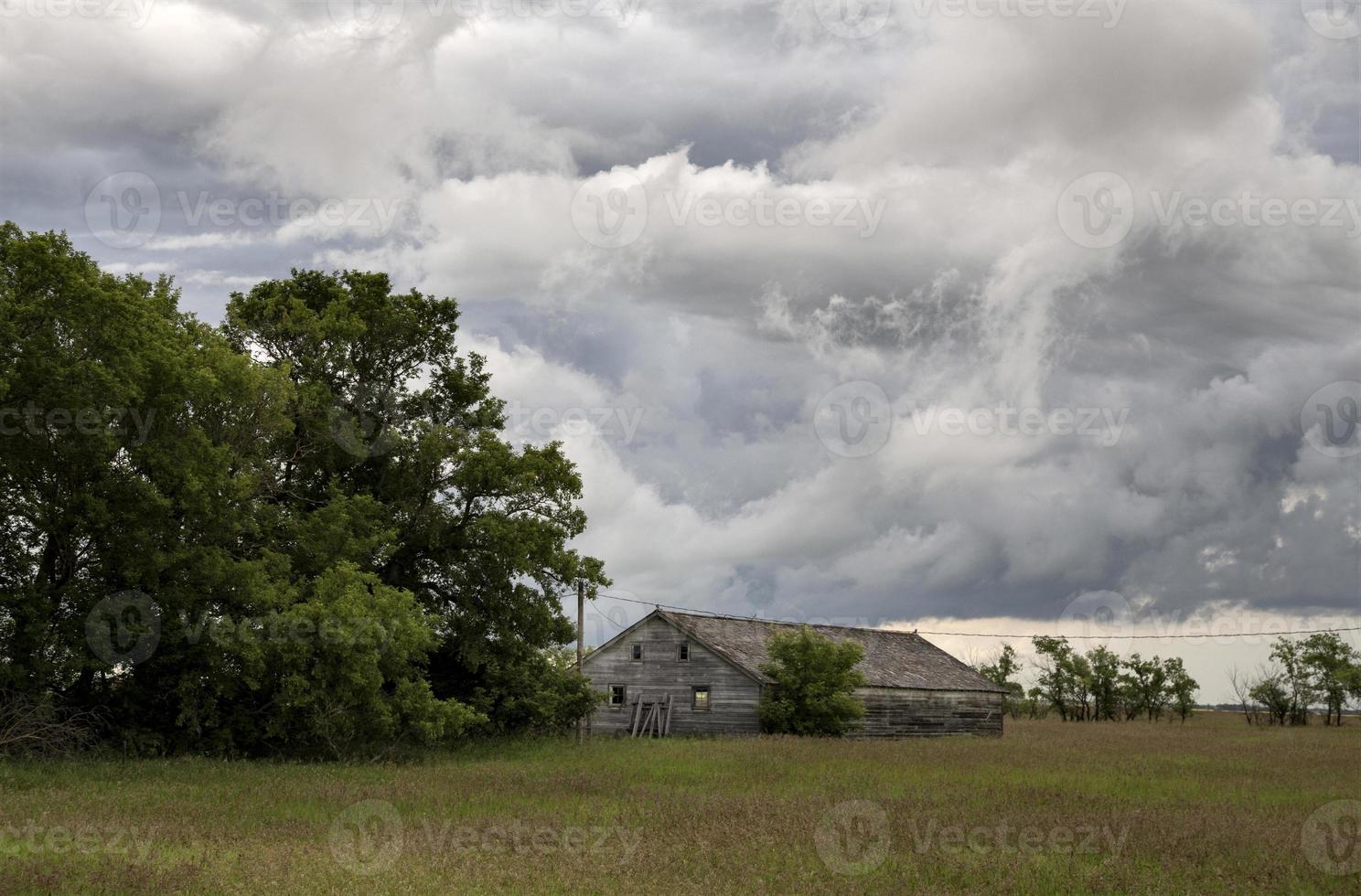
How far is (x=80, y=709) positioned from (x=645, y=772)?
14154 mm

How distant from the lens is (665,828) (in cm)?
1738

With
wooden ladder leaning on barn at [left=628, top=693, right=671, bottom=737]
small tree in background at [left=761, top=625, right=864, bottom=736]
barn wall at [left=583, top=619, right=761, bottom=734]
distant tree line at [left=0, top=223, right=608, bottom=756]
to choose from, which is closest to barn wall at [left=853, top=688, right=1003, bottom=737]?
small tree in background at [left=761, top=625, right=864, bottom=736]

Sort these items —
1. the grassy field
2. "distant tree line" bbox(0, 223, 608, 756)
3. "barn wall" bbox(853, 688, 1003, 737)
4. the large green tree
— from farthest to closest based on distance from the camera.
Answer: "barn wall" bbox(853, 688, 1003, 737), the large green tree, "distant tree line" bbox(0, 223, 608, 756), the grassy field

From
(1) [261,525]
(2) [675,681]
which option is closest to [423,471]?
(1) [261,525]

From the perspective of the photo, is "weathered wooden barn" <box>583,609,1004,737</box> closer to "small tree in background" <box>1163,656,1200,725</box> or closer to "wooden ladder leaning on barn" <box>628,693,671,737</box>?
"wooden ladder leaning on barn" <box>628,693,671,737</box>

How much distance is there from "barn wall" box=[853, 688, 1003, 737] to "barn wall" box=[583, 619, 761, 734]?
5450 millimetres

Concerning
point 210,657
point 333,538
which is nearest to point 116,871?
point 210,657

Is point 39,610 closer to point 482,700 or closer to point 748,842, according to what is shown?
point 482,700

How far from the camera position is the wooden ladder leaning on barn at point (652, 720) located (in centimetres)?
4719

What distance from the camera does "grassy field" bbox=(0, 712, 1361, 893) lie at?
524 inches

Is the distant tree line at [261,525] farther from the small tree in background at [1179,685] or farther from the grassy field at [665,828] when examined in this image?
the small tree in background at [1179,685]

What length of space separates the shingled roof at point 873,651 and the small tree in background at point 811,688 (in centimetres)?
109

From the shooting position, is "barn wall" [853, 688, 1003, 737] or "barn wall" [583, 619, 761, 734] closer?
"barn wall" [583, 619, 761, 734]

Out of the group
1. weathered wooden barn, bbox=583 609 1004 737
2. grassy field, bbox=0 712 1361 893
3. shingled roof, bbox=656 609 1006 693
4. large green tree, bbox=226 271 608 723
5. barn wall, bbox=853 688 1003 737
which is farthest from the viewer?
barn wall, bbox=853 688 1003 737
